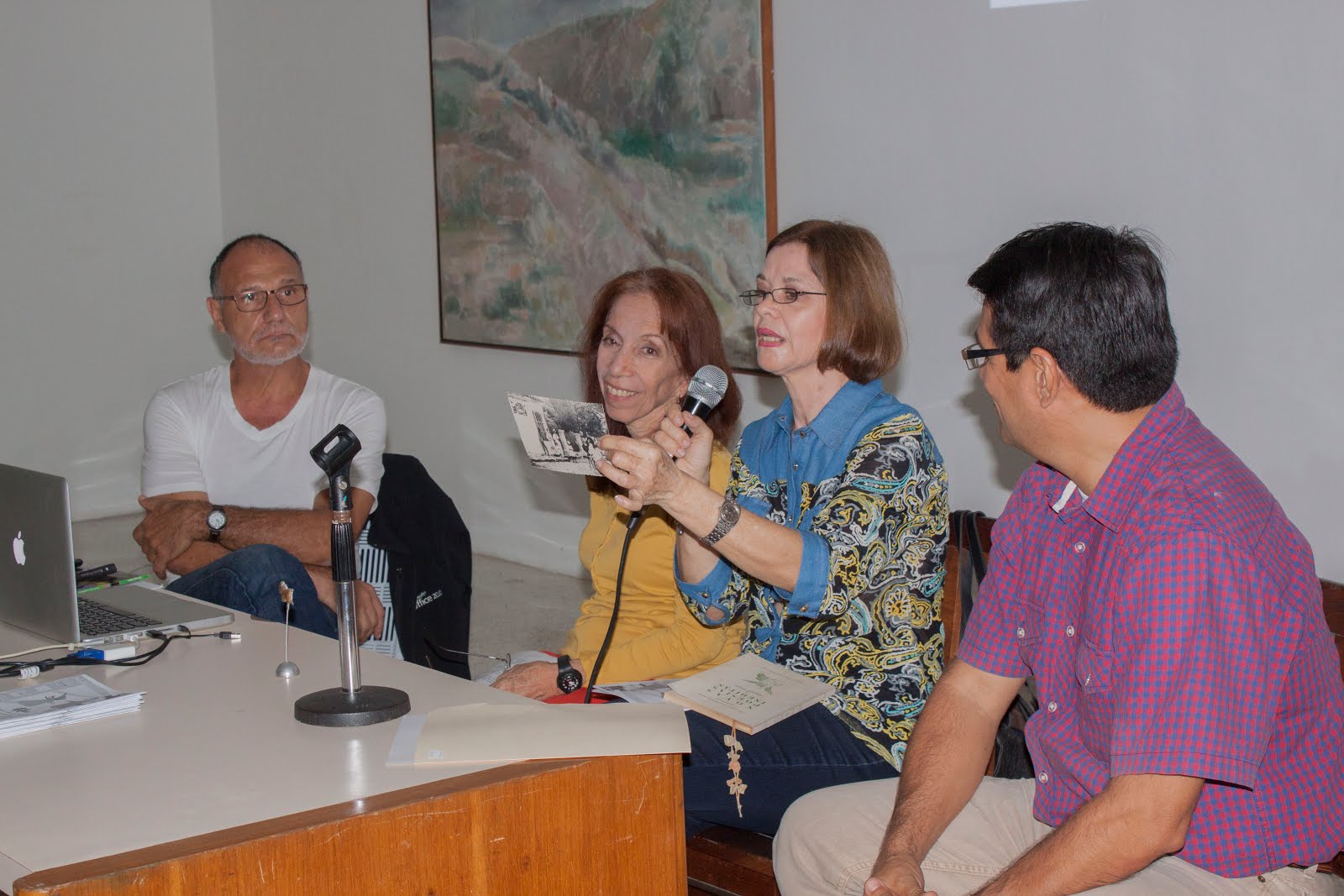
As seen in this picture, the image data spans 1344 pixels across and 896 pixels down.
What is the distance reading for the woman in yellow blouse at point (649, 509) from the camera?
8.29ft

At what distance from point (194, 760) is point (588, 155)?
11.8ft

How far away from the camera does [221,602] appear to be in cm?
274

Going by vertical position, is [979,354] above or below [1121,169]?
below

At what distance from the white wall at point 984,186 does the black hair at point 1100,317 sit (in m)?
1.43

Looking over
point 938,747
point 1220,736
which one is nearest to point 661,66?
point 938,747

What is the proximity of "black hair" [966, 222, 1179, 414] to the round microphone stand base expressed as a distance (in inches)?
37.9

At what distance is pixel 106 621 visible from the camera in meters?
2.26

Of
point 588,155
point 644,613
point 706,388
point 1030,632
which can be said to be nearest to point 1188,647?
point 1030,632

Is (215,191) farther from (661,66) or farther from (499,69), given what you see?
(661,66)

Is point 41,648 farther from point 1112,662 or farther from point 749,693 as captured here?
point 1112,662

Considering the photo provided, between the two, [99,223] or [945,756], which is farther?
[99,223]

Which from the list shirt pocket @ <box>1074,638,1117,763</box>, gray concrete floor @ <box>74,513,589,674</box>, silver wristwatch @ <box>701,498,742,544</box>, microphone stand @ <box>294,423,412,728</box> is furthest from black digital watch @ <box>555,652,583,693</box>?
gray concrete floor @ <box>74,513,589,674</box>

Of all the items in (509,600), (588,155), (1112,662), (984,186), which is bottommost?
(509,600)

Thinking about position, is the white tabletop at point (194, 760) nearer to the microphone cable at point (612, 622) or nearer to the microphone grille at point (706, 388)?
the microphone cable at point (612, 622)
